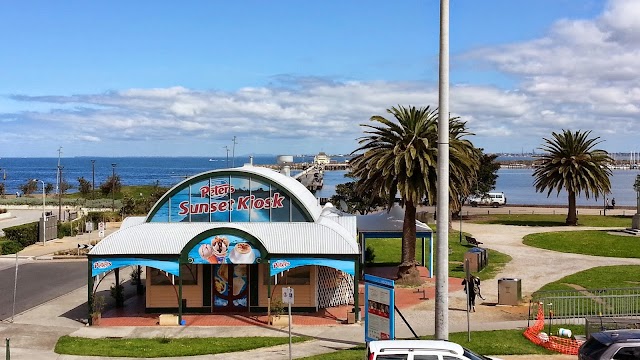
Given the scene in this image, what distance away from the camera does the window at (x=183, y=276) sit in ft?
87.5

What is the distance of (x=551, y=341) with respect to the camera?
67.6ft

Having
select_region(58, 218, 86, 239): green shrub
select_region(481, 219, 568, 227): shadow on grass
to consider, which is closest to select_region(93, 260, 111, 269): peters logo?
select_region(58, 218, 86, 239): green shrub

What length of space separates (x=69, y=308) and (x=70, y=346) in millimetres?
7040

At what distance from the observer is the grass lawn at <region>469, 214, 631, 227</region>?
58.4 m

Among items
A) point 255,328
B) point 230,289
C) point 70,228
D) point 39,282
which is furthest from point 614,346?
point 70,228

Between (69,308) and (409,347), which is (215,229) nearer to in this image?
(69,308)

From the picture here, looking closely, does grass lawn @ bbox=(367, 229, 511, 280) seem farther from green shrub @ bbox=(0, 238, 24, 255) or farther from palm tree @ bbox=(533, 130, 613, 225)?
green shrub @ bbox=(0, 238, 24, 255)

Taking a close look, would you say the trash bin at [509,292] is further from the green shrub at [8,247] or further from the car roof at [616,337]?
the green shrub at [8,247]

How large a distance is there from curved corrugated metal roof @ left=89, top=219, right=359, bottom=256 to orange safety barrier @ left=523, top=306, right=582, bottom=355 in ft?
22.8

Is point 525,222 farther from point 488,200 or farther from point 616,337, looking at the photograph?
point 616,337

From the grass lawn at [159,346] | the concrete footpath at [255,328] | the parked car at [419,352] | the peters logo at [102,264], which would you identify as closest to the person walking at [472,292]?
the concrete footpath at [255,328]

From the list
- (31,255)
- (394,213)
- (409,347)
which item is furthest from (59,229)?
(409,347)

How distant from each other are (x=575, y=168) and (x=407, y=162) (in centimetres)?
3135

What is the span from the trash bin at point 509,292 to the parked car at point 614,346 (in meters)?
11.3
